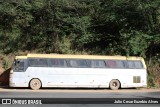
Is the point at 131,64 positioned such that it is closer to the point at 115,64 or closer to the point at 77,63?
the point at 115,64

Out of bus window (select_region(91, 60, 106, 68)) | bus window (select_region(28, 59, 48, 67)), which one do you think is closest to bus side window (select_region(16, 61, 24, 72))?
bus window (select_region(28, 59, 48, 67))

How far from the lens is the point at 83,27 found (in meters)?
30.6

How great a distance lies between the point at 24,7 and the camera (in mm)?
31031

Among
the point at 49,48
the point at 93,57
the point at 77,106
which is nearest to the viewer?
the point at 77,106

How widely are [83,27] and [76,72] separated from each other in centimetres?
554

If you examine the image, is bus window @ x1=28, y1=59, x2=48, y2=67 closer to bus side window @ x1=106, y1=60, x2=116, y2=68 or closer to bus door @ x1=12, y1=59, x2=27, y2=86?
bus door @ x1=12, y1=59, x2=27, y2=86

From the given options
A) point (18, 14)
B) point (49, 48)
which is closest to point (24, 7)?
point (18, 14)

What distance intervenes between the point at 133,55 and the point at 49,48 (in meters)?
7.11

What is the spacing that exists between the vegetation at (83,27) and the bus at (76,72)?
2.53 metres

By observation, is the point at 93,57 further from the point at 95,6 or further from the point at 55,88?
the point at 95,6

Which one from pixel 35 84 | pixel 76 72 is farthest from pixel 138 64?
pixel 35 84

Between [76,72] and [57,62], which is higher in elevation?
[57,62]

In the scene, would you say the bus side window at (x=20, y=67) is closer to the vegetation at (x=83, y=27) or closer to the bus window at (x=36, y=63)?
the bus window at (x=36, y=63)

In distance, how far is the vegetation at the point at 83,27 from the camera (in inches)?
1190
